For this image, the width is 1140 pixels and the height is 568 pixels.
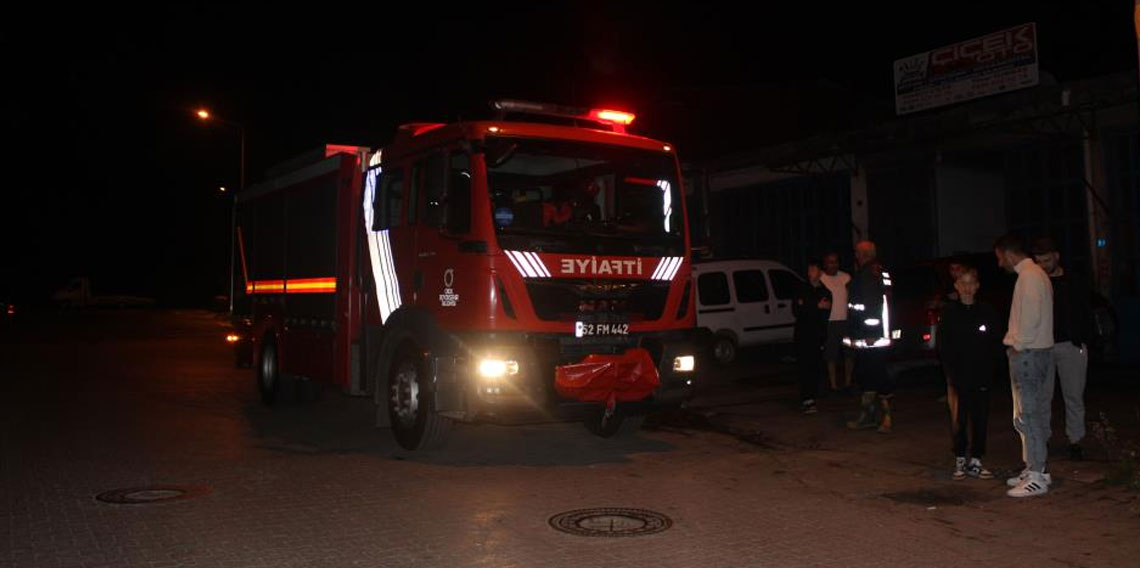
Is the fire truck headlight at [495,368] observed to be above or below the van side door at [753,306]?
below

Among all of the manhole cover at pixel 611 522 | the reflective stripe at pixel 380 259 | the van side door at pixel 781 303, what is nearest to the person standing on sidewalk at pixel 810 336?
the reflective stripe at pixel 380 259

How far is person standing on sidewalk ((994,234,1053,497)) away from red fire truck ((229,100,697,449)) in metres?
2.70

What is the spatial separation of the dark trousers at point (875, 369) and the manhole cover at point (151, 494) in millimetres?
5985

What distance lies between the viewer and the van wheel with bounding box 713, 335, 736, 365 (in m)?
16.9

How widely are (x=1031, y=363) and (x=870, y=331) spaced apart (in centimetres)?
243

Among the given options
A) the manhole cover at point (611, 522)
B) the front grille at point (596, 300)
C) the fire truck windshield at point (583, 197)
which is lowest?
the manhole cover at point (611, 522)

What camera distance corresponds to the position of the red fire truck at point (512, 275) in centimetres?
763

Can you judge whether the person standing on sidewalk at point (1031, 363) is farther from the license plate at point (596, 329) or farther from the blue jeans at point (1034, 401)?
the license plate at point (596, 329)

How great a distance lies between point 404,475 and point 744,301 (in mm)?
10577

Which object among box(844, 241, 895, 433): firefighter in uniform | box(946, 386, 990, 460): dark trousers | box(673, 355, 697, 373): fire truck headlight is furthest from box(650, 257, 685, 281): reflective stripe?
box(946, 386, 990, 460): dark trousers

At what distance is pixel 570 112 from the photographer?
29.2ft

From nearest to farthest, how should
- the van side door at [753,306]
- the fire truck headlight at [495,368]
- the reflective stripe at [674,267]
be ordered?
the fire truck headlight at [495,368] → the reflective stripe at [674,267] → the van side door at [753,306]

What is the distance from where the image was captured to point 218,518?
622 cm

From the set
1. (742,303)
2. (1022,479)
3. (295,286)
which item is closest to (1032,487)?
(1022,479)
